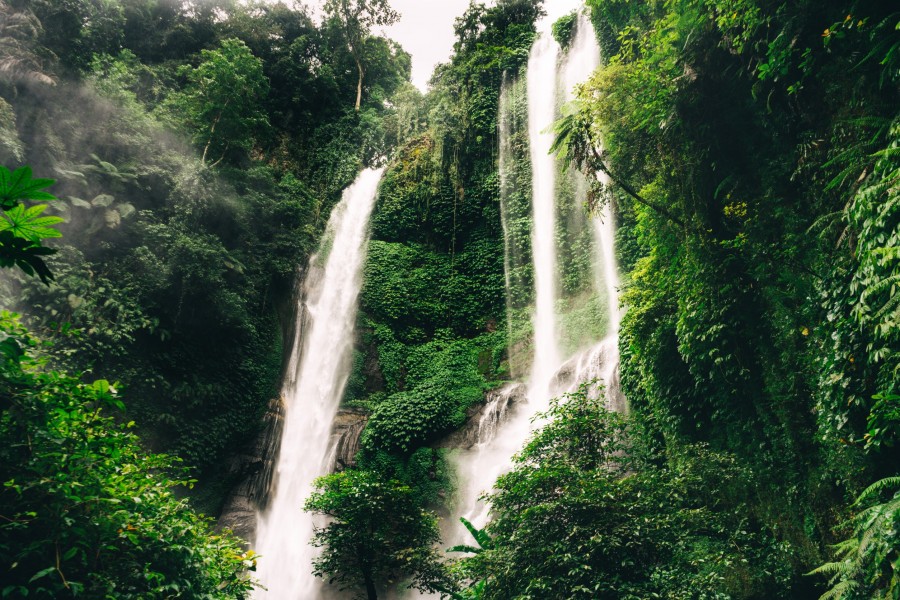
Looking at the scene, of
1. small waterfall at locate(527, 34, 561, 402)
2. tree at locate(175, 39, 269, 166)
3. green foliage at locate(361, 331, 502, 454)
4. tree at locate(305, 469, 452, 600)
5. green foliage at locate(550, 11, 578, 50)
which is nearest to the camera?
tree at locate(305, 469, 452, 600)

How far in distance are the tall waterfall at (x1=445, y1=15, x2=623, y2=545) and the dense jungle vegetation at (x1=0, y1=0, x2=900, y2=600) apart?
845 millimetres

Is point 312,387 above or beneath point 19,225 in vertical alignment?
above

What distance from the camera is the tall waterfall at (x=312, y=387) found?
12.9 m

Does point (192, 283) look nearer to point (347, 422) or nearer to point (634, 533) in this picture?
point (347, 422)

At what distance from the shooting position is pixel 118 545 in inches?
138

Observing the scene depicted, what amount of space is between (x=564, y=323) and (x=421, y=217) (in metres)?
7.10

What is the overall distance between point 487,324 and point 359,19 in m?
16.3

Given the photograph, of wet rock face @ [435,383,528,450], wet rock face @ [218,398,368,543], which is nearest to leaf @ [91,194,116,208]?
wet rock face @ [218,398,368,543]

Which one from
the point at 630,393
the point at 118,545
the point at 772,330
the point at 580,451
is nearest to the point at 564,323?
the point at 630,393

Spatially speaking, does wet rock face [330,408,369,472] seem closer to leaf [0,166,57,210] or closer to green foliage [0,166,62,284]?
green foliage [0,166,62,284]

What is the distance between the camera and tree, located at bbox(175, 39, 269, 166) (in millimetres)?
15414

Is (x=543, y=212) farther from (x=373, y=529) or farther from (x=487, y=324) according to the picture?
(x=373, y=529)

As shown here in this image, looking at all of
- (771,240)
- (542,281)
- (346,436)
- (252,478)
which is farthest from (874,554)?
(252,478)

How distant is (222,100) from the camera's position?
51.4 ft
